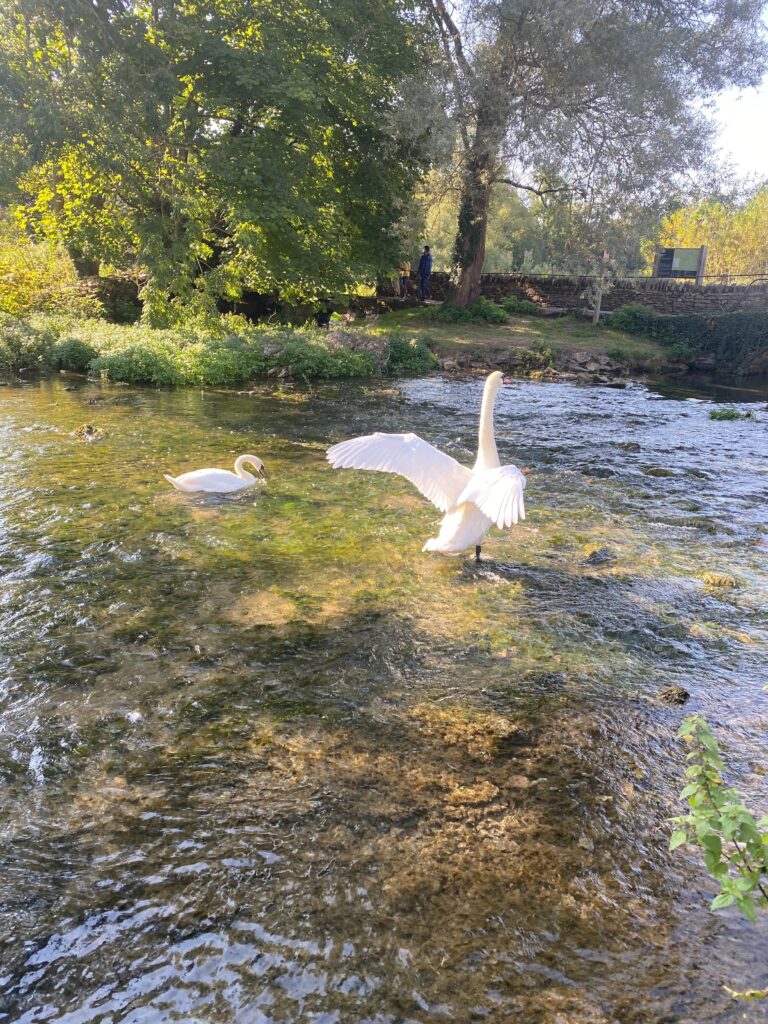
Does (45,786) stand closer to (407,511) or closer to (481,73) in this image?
(407,511)

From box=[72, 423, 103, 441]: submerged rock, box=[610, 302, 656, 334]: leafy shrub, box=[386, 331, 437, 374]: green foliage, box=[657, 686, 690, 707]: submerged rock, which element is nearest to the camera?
box=[657, 686, 690, 707]: submerged rock

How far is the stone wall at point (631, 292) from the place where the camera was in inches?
1046

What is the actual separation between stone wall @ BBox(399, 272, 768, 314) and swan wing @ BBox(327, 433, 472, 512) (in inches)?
953

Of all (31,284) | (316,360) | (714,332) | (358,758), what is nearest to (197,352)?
(316,360)

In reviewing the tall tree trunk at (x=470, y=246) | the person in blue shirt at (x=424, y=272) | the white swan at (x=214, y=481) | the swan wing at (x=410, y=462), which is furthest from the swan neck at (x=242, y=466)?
the person in blue shirt at (x=424, y=272)

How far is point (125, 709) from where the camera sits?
422 centimetres

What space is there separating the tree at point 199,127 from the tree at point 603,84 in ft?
8.32

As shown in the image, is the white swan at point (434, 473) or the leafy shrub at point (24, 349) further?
the leafy shrub at point (24, 349)

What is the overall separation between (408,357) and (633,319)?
1157 centimetres

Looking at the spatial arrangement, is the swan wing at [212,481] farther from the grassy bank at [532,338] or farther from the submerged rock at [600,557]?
the grassy bank at [532,338]

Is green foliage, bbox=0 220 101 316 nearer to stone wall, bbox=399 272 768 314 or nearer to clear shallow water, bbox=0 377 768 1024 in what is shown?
stone wall, bbox=399 272 768 314

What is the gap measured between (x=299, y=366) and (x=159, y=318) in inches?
211

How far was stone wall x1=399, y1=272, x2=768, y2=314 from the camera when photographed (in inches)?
1046

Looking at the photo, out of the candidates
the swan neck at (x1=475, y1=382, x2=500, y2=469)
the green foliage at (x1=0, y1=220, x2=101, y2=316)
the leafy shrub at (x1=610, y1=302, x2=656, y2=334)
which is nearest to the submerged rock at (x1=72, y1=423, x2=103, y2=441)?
the swan neck at (x1=475, y1=382, x2=500, y2=469)
